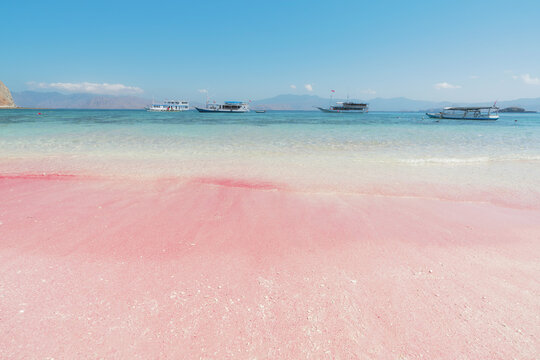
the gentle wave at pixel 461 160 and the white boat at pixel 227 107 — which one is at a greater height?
the white boat at pixel 227 107

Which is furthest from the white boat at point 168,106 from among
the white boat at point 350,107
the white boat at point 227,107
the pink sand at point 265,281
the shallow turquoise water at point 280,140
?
the pink sand at point 265,281

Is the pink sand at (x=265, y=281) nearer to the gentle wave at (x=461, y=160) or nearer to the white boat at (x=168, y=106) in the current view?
the gentle wave at (x=461, y=160)

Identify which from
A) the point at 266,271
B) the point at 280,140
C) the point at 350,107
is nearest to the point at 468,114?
the point at 350,107

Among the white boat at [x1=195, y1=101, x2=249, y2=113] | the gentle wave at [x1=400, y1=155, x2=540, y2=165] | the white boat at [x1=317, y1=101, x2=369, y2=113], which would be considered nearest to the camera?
the gentle wave at [x1=400, y1=155, x2=540, y2=165]

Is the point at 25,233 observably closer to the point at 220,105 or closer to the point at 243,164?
the point at 243,164

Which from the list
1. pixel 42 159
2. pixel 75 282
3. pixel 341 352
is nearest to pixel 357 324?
pixel 341 352

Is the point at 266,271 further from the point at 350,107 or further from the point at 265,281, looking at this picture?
the point at 350,107

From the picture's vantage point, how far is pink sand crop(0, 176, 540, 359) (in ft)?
6.12

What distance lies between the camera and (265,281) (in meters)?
2.55

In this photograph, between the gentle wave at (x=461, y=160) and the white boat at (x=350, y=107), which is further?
the white boat at (x=350, y=107)

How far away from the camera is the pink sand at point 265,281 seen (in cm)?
186

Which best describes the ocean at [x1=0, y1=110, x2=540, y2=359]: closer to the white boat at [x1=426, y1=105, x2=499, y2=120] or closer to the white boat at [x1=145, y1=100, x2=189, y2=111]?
the white boat at [x1=426, y1=105, x2=499, y2=120]

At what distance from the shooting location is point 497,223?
4051mm

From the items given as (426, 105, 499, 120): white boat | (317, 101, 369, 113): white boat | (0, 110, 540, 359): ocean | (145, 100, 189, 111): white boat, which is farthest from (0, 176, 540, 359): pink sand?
(317, 101, 369, 113): white boat
